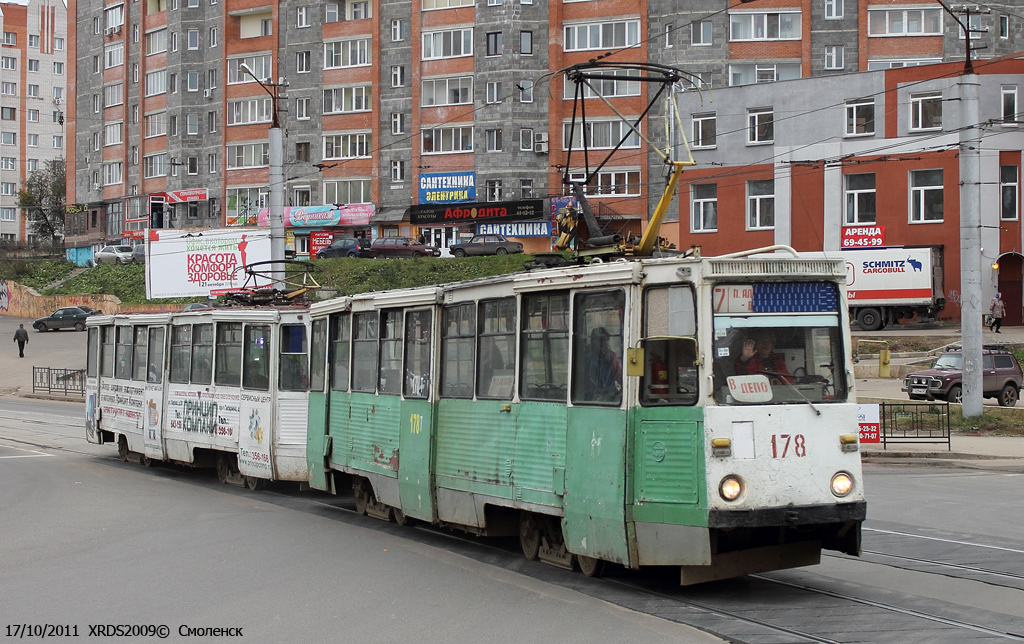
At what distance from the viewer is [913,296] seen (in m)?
43.6

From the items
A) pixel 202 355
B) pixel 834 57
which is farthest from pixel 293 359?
pixel 834 57

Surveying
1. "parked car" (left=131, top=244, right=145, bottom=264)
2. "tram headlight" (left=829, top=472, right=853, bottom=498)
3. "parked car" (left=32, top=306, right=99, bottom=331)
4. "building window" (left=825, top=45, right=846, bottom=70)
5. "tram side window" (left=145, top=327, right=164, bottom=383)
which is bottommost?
"tram headlight" (left=829, top=472, right=853, bottom=498)

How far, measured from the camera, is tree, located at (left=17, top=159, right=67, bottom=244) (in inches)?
3942

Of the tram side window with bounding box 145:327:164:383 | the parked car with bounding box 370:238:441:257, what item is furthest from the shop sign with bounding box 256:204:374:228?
the tram side window with bounding box 145:327:164:383

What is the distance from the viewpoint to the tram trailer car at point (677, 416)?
809cm

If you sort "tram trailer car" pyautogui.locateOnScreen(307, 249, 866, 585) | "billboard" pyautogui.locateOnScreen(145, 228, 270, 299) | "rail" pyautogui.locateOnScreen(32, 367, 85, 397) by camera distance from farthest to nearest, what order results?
"billboard" pyautogui.locateOnScreen(145, 228, 270, 299) → "rail" pyautogui.locateOnScreen(32, 367, 85, 397) → "tram trailer car" pyautogui.locateOnScreen(307, 249, 866, 585)

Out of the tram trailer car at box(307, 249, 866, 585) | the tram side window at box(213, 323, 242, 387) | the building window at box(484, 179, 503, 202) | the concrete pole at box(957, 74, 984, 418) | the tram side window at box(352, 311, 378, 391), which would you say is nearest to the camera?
the tram trailer car at box(307, 249, 866, 585)

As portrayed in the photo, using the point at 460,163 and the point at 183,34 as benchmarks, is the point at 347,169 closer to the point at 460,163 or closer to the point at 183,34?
the point at 460,163

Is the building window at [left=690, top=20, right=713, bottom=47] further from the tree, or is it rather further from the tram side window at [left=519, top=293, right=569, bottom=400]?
the tree

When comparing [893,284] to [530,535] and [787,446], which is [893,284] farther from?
[787,446]

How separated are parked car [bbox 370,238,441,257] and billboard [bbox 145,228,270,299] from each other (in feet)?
42.8

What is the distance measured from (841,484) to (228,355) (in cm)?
1120

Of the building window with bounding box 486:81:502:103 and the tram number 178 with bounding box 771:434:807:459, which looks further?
the building window with bounding box 486:81:502:103

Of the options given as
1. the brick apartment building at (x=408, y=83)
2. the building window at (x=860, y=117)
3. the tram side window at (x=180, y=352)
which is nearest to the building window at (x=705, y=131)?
the brick apartment building at (x=408, y=83)
